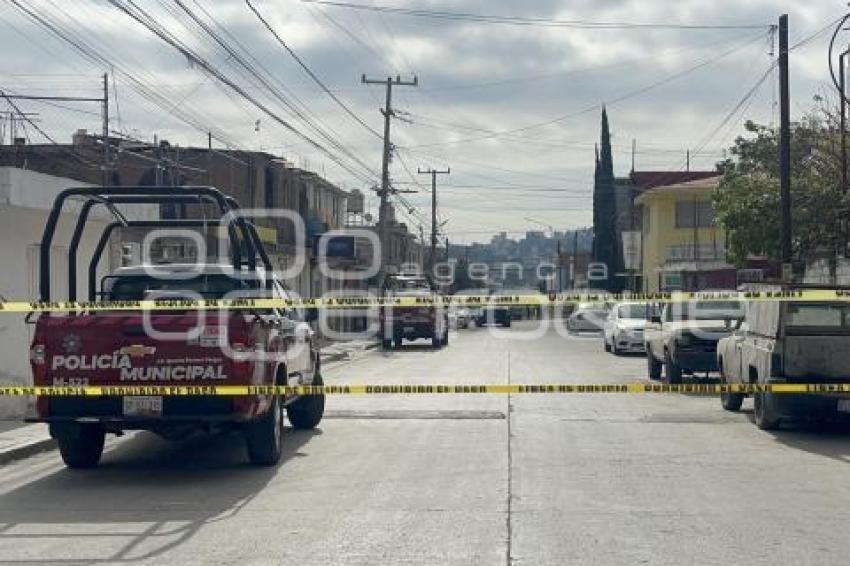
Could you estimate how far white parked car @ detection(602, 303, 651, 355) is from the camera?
33.1 m

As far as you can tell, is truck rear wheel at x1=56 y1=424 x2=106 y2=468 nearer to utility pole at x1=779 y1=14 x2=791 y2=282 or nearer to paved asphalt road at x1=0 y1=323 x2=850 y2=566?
paved asphalt road at x1=0 y1=323 x2=850 y2=566

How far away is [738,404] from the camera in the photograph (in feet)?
54.5

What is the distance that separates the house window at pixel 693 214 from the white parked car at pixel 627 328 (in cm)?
2808

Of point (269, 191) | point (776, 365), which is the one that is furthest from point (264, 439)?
point (269, 191)

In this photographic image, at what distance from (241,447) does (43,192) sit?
5329mm

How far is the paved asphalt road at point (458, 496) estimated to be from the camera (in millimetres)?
7840

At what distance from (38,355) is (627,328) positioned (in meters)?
24.3

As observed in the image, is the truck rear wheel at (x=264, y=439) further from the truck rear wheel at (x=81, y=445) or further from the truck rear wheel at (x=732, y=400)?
the truck rear wheel at (x=732, y=400)

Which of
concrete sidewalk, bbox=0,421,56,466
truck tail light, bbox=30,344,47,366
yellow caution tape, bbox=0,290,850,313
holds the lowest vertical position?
concrete sidewalk, bbox=0,421,56,466

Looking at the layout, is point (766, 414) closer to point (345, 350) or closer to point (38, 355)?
point (38, 355)

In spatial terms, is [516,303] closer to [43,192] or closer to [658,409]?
[658,409]

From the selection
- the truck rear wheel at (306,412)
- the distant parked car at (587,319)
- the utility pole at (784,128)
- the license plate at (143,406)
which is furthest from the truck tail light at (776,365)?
the distant parked car at (587,319)

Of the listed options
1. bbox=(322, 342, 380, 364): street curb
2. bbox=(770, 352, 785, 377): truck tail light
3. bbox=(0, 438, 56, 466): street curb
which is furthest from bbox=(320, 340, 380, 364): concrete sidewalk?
bbox=(770, 352, 785, 377): truck tail light

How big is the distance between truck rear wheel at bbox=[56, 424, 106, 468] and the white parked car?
22303mm
